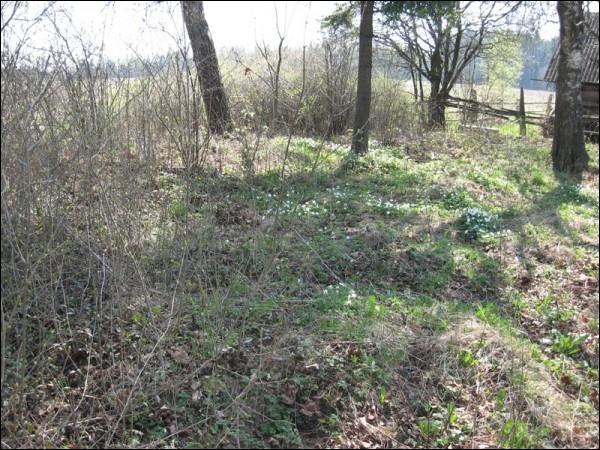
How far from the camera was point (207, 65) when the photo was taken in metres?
7.59

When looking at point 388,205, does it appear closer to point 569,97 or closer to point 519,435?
point 519,435

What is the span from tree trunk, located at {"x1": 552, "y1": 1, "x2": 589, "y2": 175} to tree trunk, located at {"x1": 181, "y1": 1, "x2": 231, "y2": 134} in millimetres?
6608

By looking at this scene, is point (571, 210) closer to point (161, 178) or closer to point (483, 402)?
point (483, 402)

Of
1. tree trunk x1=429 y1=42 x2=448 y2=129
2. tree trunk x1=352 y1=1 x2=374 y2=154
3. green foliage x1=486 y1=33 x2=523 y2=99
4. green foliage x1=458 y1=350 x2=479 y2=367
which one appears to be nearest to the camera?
green foliage x1=458 y1=350 x2=479 y2=367

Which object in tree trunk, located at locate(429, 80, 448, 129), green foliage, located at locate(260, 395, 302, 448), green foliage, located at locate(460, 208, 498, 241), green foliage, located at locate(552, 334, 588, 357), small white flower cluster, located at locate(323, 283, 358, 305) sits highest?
tree trunk, located at locate(429, 80, 448, 129)

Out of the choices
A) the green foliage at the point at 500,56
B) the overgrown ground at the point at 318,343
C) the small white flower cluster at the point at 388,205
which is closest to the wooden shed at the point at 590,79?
the green foliage at the point at 500,56

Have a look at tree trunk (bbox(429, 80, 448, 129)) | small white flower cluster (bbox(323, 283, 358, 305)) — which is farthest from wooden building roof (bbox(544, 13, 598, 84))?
small white flower cluster (bbox(323, 283, 358, 305))

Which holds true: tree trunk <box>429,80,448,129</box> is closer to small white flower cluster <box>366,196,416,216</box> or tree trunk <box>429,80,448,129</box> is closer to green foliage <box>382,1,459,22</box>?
green foliage <box>382,1,459,22</box>

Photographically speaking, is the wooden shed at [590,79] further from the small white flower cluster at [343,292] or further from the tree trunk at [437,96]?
the small white flower cluster at [343,292]

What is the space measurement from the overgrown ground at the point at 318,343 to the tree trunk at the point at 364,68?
13.7ft

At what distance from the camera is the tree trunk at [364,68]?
1003cm

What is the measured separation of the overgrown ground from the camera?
318cm

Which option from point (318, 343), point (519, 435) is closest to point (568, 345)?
point (519, 435)

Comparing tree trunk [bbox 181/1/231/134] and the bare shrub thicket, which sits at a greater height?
tree trunk [bbox 181/1/231/134]
